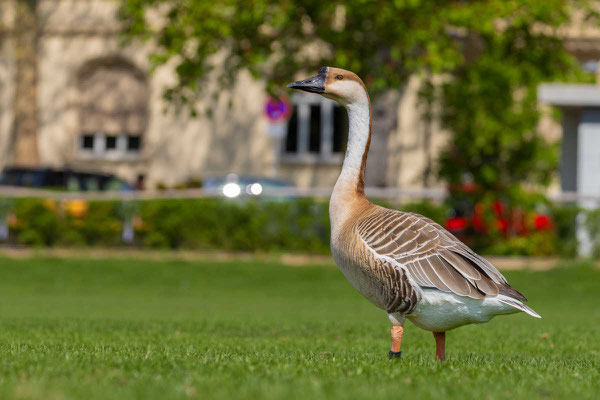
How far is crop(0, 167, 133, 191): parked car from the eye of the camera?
30.3m

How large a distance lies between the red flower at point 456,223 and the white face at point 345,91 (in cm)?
1654

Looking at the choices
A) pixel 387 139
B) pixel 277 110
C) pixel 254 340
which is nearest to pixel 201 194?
pixel 277 110

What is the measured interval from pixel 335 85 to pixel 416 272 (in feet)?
5.39

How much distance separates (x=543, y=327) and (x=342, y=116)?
1133 inches

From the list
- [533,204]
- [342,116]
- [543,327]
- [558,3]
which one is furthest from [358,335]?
[342,116]

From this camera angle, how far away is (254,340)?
10352 millimetres

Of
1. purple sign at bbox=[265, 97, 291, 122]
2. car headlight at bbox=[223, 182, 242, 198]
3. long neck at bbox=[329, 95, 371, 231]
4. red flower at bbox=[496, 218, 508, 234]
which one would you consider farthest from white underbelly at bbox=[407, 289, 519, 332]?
purple sign at bbox=[265, 97, 291, 122]

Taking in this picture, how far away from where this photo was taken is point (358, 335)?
11586 millimetres

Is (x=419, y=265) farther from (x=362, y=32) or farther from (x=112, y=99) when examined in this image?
(x=112, y=99)

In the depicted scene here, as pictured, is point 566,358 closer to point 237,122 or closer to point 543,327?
point 543,327

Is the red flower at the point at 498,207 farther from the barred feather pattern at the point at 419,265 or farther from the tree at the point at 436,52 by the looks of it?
the barred feather pattern at the point at 419,265

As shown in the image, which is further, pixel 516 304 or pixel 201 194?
pixel 201 194

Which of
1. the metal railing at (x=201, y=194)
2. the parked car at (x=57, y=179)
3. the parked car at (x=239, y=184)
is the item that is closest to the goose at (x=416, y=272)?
the metal railing at (x=201, y=194)

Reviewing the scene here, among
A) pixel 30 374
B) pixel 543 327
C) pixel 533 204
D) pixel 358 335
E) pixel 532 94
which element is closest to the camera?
pixel 30 374
